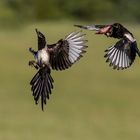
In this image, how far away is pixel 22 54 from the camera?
34500 millimetres

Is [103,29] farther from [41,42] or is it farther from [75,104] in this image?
[75,104]

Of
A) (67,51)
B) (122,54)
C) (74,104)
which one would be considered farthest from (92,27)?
(74,104)

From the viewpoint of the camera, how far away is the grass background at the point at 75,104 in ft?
61.6

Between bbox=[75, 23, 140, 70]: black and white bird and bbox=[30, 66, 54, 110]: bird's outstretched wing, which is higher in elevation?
bbox=[75, 23, 140, 70]: black and white bird

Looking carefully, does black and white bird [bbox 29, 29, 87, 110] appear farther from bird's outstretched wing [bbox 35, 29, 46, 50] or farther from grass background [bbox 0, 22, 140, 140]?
grass background [bbox 0, 22, 140, 140]

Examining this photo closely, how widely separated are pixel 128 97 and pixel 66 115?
407 cm

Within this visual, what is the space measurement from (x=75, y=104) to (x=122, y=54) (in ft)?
69.6

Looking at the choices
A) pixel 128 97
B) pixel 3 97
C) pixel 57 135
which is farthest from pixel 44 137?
pixel 128 97

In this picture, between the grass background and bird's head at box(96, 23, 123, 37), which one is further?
the grass background

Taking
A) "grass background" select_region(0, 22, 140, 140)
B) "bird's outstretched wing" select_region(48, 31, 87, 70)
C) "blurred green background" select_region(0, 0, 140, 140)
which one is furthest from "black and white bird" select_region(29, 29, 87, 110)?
"grass background" select_region(0, 22, 140, 140)

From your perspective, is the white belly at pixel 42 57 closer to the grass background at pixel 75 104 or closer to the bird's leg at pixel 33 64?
the bird's leg at pixel 33 64

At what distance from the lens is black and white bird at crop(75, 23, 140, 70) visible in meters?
2.45

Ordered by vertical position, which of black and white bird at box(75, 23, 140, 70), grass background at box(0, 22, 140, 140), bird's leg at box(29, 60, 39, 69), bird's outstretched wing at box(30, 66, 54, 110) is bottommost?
bird's outstretched wing at box(30, 66, 54, 110)

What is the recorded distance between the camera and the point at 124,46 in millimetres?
2553
